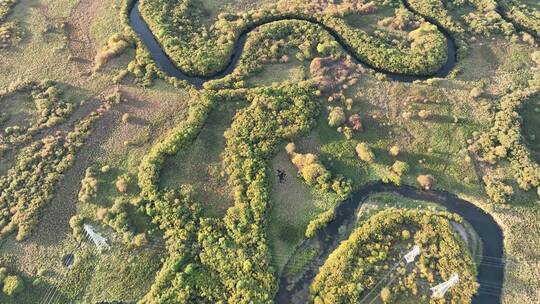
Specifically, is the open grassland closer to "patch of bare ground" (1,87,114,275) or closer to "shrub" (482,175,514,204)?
"patch of bare ground" (1,87,114,275)

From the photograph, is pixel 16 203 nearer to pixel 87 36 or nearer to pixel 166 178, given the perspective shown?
pixel 166 178

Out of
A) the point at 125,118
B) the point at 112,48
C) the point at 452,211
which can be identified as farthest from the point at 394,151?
the point at 112,48

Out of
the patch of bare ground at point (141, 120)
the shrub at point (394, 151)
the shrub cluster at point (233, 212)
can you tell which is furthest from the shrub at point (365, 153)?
the patch of bare ground at point (141, 120)

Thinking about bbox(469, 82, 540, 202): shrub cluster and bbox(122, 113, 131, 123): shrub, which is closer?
bbox(469, 82, 540, 202): shrub cluster

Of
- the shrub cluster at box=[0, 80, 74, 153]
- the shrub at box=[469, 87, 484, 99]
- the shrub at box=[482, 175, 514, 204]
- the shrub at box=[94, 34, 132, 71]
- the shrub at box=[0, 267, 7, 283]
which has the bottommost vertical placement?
the shrub at box=[482, 175, 514, 204]

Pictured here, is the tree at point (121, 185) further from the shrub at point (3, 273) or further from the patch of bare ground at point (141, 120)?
the shrub at point (3, 273)

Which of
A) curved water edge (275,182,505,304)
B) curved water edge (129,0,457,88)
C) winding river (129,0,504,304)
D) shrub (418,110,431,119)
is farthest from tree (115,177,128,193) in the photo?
shrub (418,110,431,119)
